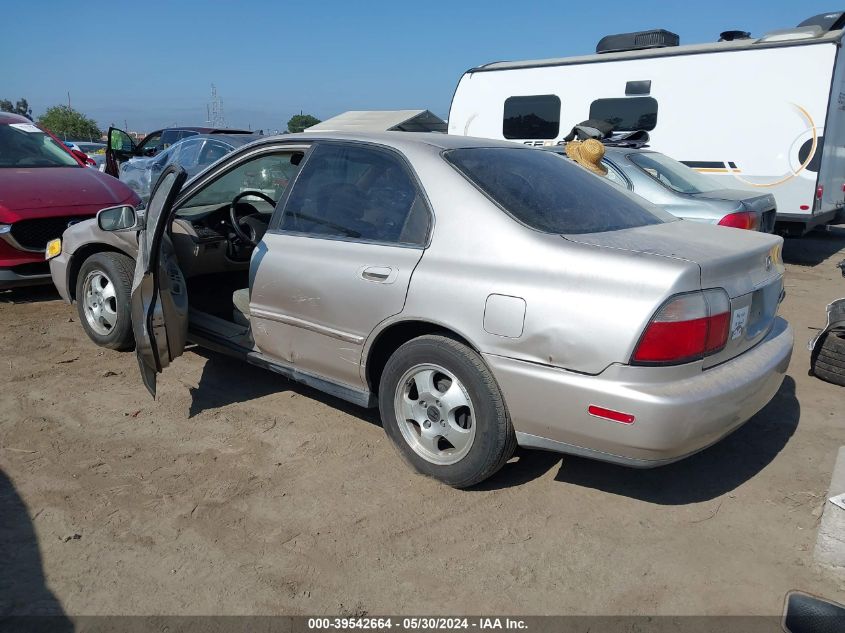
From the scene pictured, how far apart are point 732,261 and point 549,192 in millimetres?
931

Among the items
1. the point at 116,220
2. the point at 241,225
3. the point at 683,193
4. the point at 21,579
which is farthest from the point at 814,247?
the point at 21,579

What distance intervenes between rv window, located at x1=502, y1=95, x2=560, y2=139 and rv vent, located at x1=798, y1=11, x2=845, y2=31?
370cm

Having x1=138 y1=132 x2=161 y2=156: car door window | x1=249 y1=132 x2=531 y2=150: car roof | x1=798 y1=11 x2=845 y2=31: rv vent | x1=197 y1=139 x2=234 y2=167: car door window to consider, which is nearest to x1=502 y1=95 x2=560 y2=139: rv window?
x1=798 y1=11 x2=845 y2=31: rv vent

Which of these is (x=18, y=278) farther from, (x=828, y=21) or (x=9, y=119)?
(x=828, y=21)

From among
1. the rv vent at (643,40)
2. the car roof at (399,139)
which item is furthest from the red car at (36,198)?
the rv vent at (643,40)

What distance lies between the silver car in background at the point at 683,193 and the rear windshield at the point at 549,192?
294 centimetres

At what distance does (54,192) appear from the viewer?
6.29 metres

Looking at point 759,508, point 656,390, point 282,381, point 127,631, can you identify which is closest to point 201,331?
point 282,381

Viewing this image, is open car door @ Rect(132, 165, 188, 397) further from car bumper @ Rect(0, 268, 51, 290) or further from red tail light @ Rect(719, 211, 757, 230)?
red tail light @ Rect(719, 211, 757, 230)

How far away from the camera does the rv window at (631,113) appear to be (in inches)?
412

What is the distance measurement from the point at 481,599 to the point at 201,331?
2.59 metres

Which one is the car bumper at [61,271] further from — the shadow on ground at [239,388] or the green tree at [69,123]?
→ the green tree at [69,123]

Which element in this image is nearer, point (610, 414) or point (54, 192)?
point (610, 414)

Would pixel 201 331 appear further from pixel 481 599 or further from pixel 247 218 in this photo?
→ pixel 481 599
